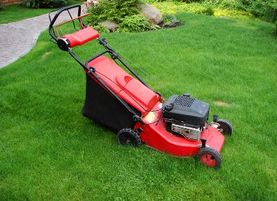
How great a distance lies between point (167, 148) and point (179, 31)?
17.5ft

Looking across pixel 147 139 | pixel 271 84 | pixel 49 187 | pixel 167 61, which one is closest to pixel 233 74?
pixel 271 84

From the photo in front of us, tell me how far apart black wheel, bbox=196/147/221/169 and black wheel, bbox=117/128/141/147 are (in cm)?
66

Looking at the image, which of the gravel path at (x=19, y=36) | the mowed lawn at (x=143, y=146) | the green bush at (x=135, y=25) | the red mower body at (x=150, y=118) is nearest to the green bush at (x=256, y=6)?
the mowed lawn at (x=143, y=146)

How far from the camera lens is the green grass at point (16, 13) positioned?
11.6 m

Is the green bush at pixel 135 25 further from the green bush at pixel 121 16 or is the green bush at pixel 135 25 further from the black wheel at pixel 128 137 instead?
the black wheel at pixel 128 137

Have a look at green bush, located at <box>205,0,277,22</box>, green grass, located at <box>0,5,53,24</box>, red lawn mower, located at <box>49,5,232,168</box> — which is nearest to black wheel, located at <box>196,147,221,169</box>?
red lawn mower, located at <box>49,5,232,168</box>

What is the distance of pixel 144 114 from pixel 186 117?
0.49 meters

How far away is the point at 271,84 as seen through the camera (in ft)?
21.6

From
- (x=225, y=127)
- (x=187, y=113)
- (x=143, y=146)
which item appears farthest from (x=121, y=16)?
(x=187, y=113)

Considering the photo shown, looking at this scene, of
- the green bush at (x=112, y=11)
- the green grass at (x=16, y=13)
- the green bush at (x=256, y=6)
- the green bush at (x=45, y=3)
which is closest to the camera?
the green bush at (x=112, y=11)

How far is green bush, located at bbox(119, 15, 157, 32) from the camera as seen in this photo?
974 centimetres

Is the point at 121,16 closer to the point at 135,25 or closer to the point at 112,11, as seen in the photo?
the point at 112,11

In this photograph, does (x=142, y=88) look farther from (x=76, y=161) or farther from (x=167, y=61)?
(x=167, y=61)

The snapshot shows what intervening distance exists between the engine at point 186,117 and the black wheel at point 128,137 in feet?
1.14
